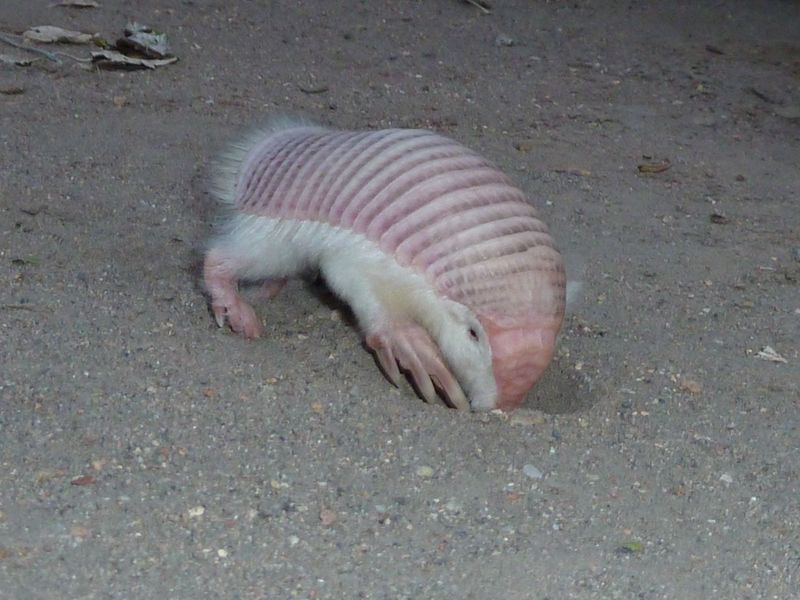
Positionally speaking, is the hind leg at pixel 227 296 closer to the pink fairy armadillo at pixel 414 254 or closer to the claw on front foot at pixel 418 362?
the pink fairy armadillo at pixel 414 254

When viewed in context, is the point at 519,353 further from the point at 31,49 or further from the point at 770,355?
the point at 31,49

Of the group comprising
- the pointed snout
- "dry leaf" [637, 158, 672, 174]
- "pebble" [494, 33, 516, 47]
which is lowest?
"pebble" [494, 33, 516, 47]

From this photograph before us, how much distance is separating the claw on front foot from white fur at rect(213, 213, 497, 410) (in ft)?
0.09

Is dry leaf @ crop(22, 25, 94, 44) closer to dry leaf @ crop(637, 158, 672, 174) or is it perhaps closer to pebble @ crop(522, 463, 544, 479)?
dry leaf @ crop(637, 158, 672, 174)

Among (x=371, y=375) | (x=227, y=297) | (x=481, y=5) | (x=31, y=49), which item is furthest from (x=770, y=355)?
(x=481, y=5)

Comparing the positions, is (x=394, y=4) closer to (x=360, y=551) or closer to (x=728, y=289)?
(x=728, y=289)

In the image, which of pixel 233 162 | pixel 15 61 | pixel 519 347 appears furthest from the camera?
Result: pixel 15 61

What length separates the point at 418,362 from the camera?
12.8 feet

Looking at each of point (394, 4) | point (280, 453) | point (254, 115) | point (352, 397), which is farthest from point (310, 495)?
point (394, 4)

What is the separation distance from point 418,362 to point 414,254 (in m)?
0.34

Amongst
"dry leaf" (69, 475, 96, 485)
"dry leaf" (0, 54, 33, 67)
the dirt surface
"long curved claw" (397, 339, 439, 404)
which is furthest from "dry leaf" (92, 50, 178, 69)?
"dry leaf" (69, 475, 96, 485)

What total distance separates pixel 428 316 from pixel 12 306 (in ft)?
4.60

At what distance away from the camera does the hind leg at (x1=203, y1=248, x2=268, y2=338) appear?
428 cm

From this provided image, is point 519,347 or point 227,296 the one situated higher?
point 519,347
